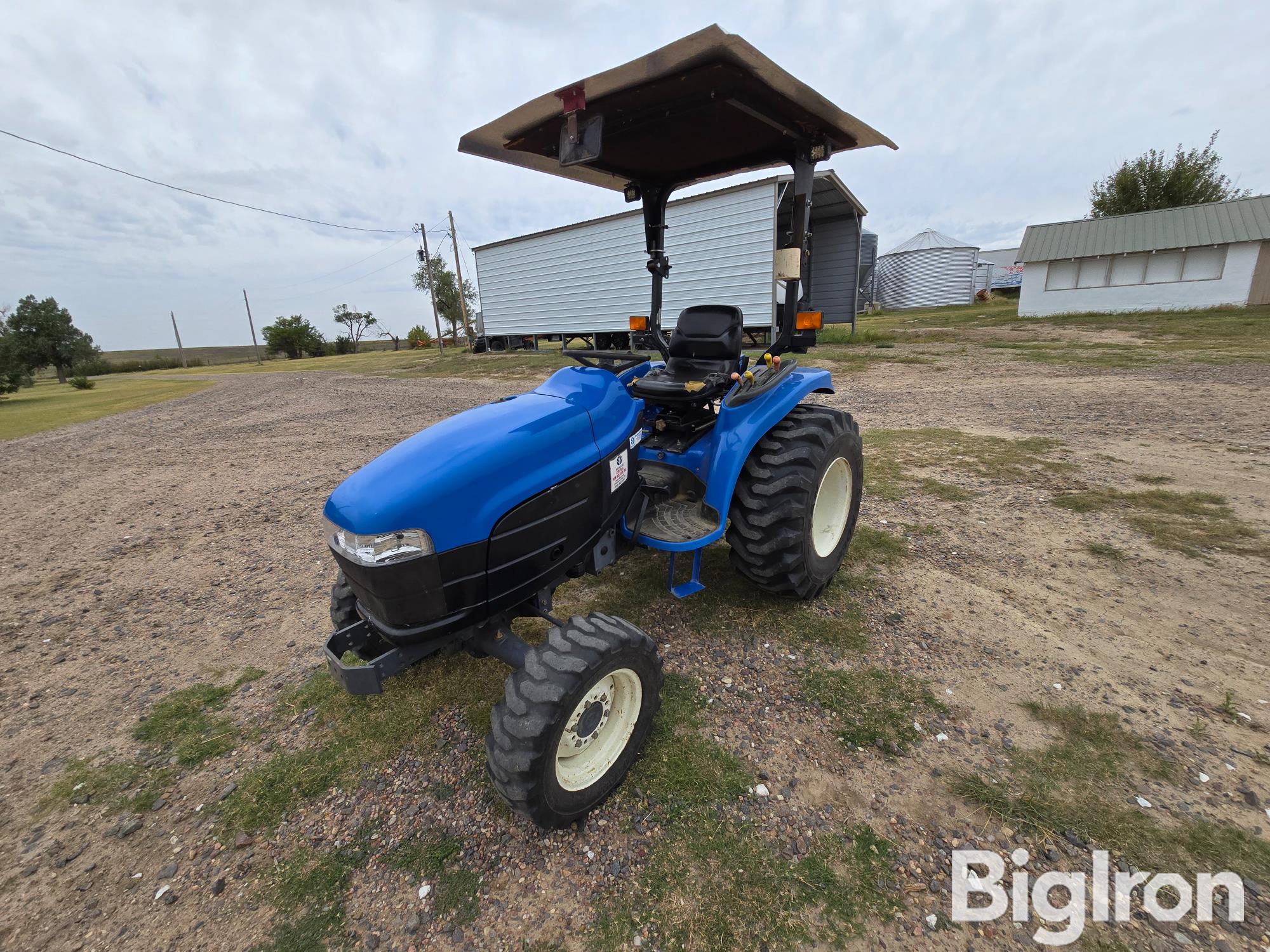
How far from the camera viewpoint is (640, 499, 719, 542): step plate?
2.52m

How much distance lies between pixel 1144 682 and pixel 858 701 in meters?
1.18

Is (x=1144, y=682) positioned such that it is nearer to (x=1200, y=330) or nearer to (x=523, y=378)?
(x=523, y=378)

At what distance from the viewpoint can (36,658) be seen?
290cm

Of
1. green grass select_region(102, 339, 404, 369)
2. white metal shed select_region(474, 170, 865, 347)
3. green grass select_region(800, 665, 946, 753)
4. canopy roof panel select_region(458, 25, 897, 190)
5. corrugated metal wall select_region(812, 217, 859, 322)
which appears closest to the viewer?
canopy roof panel select_region(458, 25, 897, 190)

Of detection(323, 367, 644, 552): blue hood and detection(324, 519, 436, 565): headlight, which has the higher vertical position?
detection(323, 367, 644, 552): blue hood

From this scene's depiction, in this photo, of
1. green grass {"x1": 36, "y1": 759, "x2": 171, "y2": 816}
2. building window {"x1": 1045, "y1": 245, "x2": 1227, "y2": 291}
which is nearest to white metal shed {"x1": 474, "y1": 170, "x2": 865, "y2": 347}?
green grass {"x1": 36, "y1": 759, "x2": 171, "y2": 816}

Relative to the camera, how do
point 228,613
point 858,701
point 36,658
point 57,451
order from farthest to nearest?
point 57,451
point 228,613
point 36,658
point 858,701

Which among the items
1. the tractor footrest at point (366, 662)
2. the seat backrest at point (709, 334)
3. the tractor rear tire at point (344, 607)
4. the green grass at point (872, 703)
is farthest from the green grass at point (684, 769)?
the seat backrest at point (709, 334)

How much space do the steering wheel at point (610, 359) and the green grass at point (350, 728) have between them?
147cm

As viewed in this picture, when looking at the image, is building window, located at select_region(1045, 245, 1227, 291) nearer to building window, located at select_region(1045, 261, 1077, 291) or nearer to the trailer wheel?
building window, located at select_region(1045, 261, 1077, 291)

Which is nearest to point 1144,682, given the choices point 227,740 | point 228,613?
point 227,740

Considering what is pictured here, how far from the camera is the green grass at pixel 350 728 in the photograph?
1.95 meters

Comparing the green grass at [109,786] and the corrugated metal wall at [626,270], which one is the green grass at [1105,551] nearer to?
the green grass at [109,786]

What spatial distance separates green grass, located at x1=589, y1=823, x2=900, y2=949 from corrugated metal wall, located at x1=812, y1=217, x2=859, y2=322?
5.38m
